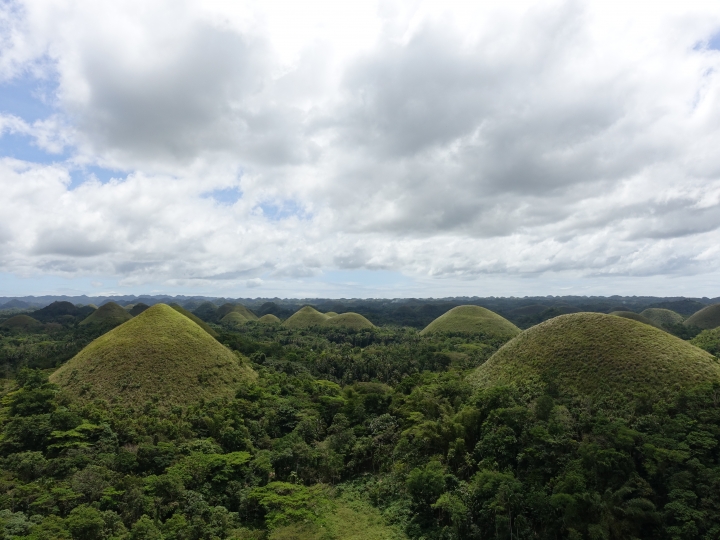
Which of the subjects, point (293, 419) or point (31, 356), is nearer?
point (293, 419)

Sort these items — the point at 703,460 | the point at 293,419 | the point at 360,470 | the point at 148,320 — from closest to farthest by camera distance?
the point at 703,460 < the point at 360,470 < the point at 293,419 < the point at 148,320

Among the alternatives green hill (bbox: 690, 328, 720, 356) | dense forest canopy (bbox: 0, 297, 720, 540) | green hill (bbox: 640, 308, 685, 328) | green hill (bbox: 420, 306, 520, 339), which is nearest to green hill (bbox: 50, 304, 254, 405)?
dense forest canopy (bbox: 0, 297, 720, 540)

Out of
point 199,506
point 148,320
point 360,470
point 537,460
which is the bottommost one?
point 360,470

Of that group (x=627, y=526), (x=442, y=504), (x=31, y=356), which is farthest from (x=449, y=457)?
(x=31, y=356)

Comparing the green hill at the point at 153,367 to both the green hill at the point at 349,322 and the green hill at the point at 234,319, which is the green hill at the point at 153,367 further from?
the green hill at the point at 234,319

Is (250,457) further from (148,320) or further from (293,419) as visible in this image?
(148,320)

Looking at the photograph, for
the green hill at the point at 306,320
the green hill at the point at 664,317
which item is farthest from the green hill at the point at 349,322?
the green hill at the point at 664,317
